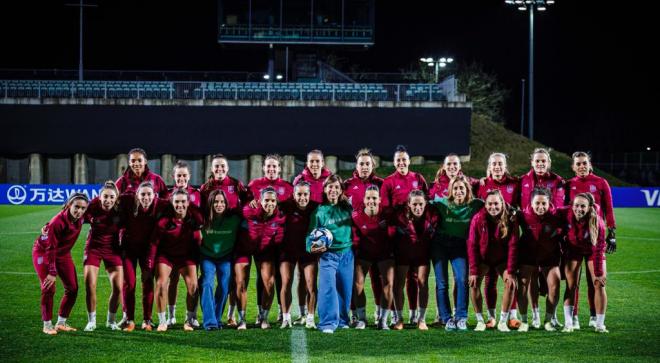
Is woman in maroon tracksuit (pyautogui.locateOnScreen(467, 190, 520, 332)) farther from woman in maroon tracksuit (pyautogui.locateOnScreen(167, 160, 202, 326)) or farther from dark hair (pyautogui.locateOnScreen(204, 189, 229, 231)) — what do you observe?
woman in maroon tracksuit (pyautogui.locateOnScreen(167, 160, 202, 326))

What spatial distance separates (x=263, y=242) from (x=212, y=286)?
767 millimetres

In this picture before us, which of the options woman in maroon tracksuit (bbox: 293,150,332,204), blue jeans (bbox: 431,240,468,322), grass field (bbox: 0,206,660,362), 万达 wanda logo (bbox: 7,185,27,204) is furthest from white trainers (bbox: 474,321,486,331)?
万达 wanda logo (bbox: 7,185,27,204)

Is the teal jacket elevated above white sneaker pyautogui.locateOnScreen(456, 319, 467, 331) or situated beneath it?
elevated above

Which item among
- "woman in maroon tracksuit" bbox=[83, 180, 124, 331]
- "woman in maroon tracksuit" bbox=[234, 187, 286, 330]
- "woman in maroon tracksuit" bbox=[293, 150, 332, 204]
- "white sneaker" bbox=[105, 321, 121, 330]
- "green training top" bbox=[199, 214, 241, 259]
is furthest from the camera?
"woman in maroon tracksuit" bbox=[293, 150, 332, 204]

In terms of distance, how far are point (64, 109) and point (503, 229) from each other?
31.2 m

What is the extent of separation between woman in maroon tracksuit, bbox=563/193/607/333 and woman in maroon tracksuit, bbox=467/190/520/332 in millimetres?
648

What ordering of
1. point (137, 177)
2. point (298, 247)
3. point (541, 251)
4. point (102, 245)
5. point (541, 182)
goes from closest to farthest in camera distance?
1. point (102, 245)
2. point (541, 251)
3. point (298, 247)
4. point (137, 177)
5. point (541, 182)

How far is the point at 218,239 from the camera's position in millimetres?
9797

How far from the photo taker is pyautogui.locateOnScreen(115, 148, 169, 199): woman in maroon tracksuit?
33.8 feet

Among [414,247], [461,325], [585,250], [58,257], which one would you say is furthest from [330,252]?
[58,257]

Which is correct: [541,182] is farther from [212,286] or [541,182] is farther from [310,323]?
[212,286]

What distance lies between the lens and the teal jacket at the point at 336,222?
9711 millimetres

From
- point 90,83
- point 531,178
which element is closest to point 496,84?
point 90,83

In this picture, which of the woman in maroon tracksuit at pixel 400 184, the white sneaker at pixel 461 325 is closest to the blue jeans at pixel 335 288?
the woman in maroon tracksuit at pixel 400 184
